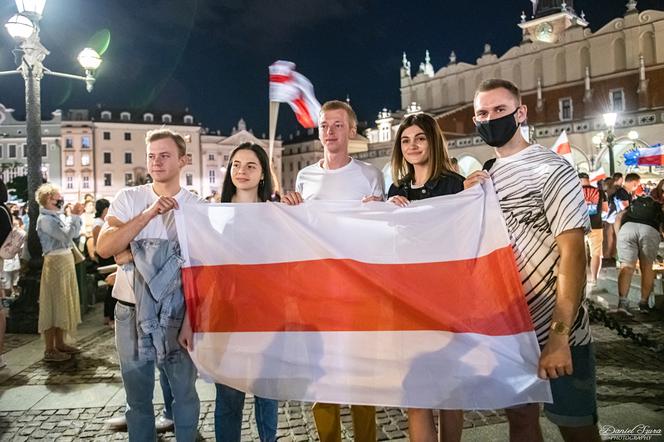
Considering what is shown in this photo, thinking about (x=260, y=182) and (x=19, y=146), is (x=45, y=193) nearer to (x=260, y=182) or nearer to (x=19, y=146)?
(x=260, y=182)

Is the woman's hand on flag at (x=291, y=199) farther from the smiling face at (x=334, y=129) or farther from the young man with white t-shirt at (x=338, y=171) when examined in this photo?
the smiling face at (x=334, y=129)

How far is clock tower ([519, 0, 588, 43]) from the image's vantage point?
193ft

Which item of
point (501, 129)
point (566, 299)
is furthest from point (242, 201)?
point (566, 299)

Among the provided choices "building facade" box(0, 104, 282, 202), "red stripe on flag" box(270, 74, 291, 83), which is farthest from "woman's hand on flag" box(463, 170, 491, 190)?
"building facade" box(0, 104, 282, 202)

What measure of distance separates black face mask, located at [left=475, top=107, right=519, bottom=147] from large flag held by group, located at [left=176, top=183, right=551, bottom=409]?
0.32m

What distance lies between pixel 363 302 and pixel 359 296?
5cm

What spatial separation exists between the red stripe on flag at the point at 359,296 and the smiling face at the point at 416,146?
74 centimetres

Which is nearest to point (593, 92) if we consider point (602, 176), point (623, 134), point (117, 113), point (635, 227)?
point (623, 134)

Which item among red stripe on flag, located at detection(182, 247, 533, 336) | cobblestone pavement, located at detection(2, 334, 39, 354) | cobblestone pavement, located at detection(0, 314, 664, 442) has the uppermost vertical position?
red stripe on flag, located at detection(182, 247, 533, 336)

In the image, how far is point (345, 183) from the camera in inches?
150

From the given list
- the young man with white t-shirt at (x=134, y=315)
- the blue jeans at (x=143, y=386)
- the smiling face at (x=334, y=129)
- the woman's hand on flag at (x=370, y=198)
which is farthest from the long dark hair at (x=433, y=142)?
the blue jeans at (x=143, y=386)

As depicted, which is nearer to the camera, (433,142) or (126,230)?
(126,230)

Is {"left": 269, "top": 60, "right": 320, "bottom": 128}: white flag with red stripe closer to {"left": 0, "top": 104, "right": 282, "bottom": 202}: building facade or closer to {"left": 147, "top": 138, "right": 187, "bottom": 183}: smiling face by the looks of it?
{"left": 147, "top": 138, "right": 187, "bottom": 183}: smiling face

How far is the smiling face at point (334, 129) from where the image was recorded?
3.85 m
